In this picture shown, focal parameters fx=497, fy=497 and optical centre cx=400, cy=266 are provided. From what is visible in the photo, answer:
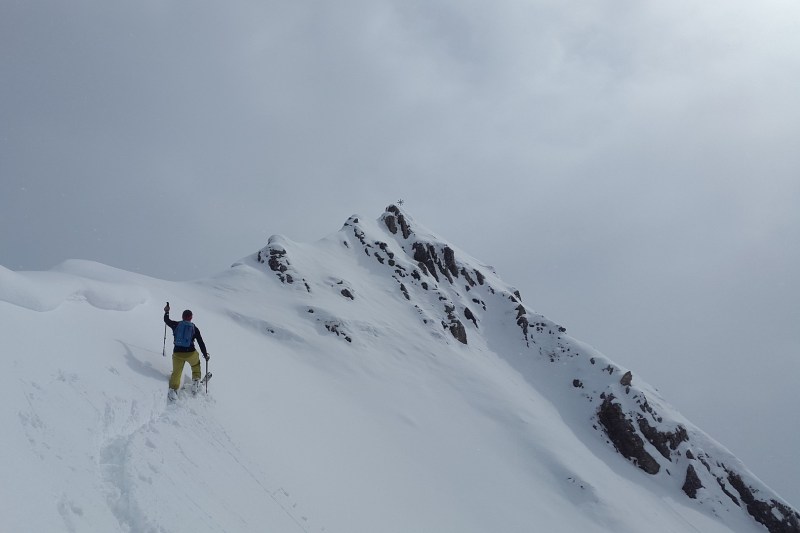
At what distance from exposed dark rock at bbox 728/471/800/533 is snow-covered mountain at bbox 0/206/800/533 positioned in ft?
0.81

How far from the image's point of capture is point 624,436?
45844 mm

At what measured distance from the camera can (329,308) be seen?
4122 cm

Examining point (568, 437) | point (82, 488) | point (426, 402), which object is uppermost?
point (568, 437)

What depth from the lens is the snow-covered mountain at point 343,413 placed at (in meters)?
7.63

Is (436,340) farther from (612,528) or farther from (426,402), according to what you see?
(612,528)

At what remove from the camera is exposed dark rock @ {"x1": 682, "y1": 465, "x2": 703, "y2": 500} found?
4353cm

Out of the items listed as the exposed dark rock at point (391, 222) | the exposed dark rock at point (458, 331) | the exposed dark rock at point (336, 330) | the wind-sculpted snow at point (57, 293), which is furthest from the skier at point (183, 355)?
the exposed dark rock at point (391, 222)

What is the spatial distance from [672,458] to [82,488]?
172 ft

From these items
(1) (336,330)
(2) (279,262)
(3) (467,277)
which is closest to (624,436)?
(1) (336,330)

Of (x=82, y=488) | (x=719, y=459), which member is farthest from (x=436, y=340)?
(x=82, y=488)

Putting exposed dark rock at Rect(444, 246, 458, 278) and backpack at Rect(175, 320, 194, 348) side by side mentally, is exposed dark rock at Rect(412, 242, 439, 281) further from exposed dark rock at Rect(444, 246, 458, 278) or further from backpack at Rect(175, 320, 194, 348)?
backpack at Rect(175, 320, 194, 348)

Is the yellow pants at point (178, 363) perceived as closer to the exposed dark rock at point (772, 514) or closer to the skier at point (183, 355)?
the skier at point (183, 355)

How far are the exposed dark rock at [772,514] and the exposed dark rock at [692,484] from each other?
208 inches

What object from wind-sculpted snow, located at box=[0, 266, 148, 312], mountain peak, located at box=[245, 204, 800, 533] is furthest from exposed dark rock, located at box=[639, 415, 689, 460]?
wind-sculpted snow, located at box=[0, 266, 148, 312]
